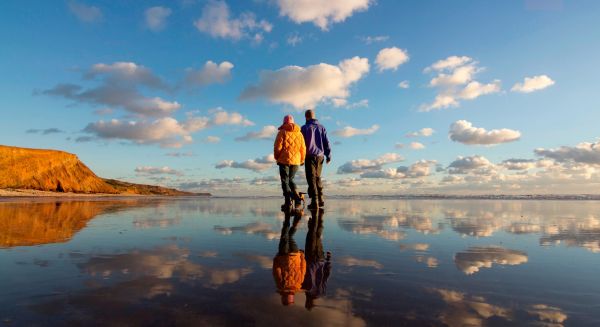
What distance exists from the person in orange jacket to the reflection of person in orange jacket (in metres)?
5.13

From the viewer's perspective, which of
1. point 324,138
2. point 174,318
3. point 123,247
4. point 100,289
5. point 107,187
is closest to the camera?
point 174,318

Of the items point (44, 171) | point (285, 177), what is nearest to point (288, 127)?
point (285, 177)

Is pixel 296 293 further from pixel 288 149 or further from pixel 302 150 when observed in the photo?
pixel 302 150

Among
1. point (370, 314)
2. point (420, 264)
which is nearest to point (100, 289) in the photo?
point (370, 314)

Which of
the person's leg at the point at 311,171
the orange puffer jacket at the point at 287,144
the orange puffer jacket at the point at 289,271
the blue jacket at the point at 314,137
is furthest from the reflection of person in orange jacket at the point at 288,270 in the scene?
the blue jacket at the point at 314,137

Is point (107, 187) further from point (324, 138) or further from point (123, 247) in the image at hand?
point (123, 247)

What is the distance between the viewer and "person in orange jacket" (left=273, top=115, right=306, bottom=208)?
9.55 metres

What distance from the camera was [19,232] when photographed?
215 inches

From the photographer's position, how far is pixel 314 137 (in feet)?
35.0

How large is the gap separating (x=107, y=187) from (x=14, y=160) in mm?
16657

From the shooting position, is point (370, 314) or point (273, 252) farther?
point (273, 252)

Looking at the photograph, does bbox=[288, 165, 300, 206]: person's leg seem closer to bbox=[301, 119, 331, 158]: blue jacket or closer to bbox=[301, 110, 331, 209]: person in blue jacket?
bbox=[301, 110, 331, 209]: person in blue jacket

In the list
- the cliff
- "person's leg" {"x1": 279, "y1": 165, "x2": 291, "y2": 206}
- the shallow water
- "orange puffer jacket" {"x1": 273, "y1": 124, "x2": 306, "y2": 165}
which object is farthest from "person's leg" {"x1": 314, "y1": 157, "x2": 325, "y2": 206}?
the cliff

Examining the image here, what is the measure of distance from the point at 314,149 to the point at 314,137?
0.39m
